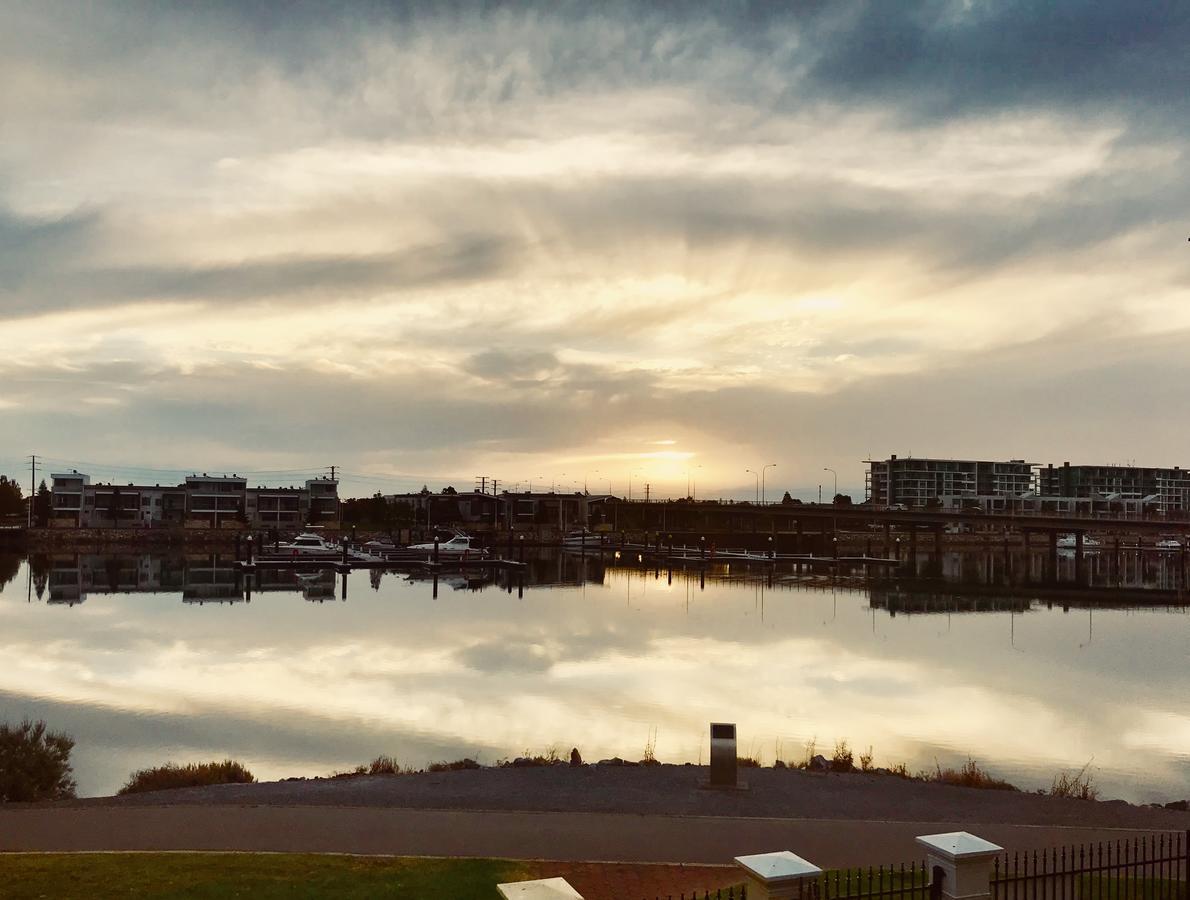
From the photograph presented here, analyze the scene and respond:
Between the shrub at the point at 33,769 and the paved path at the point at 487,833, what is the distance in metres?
4.79

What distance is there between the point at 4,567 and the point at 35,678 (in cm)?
7640

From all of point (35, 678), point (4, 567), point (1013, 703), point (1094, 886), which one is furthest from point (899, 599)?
point (4, 567)

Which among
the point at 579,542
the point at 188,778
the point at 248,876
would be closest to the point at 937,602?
the point at 188,778

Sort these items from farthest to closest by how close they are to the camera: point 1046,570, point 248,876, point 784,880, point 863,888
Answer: point 1046,570 → point 248,876 → point 863,888 → point 784,880

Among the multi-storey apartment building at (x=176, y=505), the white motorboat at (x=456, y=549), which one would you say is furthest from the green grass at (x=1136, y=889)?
the multi-storey apartment building at (x=176, y=505)

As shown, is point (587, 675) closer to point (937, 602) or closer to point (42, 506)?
point (937, 602)

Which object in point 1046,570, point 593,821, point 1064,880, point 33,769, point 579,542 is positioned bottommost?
point 1046,570

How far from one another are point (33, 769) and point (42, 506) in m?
187

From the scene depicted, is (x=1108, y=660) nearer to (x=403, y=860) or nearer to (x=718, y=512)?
(x=403, y=860)

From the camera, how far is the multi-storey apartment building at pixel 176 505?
176 m

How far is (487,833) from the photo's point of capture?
606 inches

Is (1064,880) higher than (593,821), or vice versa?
(1064,880)

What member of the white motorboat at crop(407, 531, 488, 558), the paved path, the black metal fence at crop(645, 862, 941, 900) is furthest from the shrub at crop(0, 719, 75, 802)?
the white motorboat at crop(407, 531, 488, 558)

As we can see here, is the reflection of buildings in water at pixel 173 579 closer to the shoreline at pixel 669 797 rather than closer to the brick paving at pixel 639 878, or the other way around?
the shoreline at pixel 669 797
